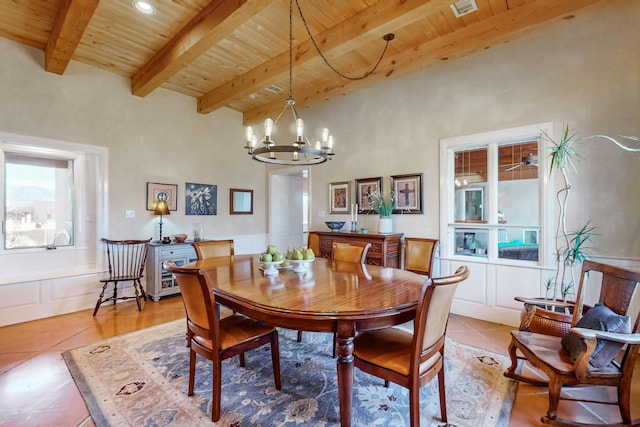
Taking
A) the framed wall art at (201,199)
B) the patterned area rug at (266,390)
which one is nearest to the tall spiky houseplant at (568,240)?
the patterned area rug at (266,390)

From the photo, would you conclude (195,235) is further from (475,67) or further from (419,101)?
(475,67)

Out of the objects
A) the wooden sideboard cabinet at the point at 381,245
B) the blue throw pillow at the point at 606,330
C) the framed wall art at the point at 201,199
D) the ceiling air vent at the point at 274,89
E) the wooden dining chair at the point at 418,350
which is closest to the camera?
the wooden dining chair at the point at 418,350

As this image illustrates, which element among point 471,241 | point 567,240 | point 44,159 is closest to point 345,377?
point 567,240

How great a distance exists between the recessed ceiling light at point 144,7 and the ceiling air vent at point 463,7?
276 cm

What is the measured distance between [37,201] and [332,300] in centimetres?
436

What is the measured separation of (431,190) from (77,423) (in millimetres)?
3861

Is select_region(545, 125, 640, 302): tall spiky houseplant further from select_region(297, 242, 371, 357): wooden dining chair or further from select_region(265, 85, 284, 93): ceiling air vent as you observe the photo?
select_region(265, 85, 284, 93): ceiling air vent

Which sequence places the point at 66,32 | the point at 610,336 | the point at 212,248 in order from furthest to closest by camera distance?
the point at 212,248
the point at 66,32
the point at 610,336

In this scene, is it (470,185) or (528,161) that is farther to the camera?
(470,185)

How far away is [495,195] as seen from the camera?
11.4 ft

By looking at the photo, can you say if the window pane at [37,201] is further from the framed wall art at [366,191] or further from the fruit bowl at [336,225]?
the framed wall art at [366,191]

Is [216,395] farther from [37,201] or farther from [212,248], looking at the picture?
[37,201]

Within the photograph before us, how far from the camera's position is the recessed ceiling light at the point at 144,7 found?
2.68 metres

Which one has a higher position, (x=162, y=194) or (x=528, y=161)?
(x=528, y=161)
